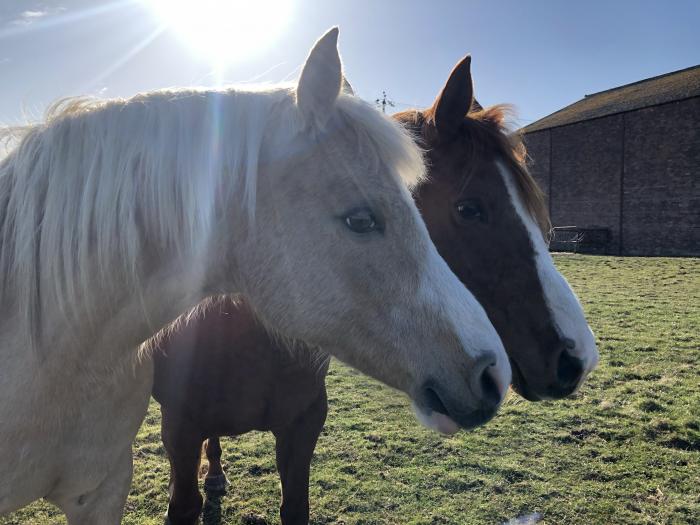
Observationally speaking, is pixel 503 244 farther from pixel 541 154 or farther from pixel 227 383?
pixel 541 154

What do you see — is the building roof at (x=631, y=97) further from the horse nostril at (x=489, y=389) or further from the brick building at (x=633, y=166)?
the horse nostril at (x=489, y=389)

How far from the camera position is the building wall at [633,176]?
24625 millimetres

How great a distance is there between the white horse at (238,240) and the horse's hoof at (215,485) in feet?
7.65

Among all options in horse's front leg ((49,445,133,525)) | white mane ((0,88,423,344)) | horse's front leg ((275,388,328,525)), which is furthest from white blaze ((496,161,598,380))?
horse's front leg ((49,445,133,525))

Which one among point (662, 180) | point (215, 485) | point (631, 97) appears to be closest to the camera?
point (215, 485)

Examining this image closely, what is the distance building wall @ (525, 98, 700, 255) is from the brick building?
0.14ft

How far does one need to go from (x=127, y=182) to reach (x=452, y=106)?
172 centimetres

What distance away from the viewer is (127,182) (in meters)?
1.52

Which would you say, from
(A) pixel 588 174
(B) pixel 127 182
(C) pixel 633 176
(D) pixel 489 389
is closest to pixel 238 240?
(B) pixel 127 182

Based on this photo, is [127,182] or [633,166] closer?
[127,182]

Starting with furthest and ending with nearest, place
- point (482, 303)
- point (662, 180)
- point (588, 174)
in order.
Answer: point (588, 174) < point (662, 180) < point (482, 303)

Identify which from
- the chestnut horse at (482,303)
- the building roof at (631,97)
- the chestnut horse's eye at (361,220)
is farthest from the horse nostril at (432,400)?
the building roof at (631,97)

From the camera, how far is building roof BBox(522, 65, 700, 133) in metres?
26.5

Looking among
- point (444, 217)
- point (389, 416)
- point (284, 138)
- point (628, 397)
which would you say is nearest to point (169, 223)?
point (284, 138)
